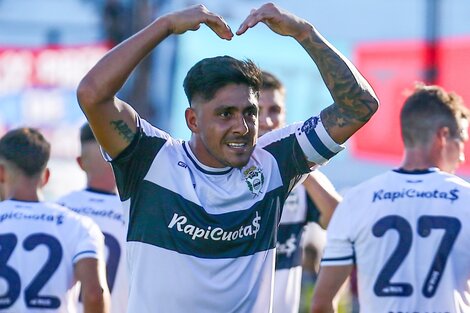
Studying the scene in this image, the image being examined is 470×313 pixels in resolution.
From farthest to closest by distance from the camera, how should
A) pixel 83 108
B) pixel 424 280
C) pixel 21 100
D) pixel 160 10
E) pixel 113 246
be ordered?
pixel 160 10 < pixel 21 100 < pixel 113 246 < pixel 424 280 < pixel 83 108

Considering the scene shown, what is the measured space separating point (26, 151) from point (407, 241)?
7.44 feet

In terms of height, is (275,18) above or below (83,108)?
above

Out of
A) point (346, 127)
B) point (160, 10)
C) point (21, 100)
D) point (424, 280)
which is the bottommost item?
point (424, 280)

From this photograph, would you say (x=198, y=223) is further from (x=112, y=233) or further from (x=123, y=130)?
(x=112, y=233)

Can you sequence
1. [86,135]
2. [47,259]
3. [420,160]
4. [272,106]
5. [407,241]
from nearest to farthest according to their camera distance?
[407,241] < [420,160] < [47,259] < [272,106] < [86,135]

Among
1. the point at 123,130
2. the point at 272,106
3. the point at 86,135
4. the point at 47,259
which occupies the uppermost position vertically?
the point at 272,106

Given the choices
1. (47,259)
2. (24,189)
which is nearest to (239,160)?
(47,259)

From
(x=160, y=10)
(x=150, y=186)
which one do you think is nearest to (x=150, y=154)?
(x=150, y=186)

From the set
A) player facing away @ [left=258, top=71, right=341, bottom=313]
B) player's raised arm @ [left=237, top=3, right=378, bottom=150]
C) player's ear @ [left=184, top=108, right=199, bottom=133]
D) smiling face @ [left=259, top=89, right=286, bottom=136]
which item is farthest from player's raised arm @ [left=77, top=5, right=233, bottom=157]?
smiling face @ [left=259, top=89, right=286, bottom=136]

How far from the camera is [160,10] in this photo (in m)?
21.5

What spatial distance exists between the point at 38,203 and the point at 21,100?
12.6 metres

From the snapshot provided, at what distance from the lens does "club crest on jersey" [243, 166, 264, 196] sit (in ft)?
17.4

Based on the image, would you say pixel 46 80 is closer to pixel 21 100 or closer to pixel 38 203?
pixel 21 100

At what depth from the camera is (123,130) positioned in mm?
5137
